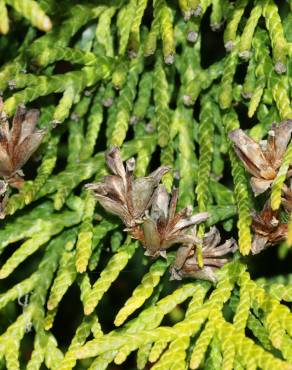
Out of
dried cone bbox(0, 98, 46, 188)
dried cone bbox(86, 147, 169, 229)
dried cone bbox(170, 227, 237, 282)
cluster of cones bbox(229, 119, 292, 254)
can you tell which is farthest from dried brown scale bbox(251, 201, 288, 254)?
dried cone bbox(0, 98, 46, 188)

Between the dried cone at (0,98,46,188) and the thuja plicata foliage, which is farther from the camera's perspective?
the dried cone at (0,98,46,188)

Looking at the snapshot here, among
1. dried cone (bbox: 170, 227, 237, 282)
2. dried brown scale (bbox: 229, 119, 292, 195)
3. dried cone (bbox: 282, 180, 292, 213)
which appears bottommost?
dried cone (bbox: 170, 227, 237, 282)

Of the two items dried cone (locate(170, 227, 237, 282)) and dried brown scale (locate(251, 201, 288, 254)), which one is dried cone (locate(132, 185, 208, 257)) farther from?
dried brown scale (locate(251, 201, 288, 254))

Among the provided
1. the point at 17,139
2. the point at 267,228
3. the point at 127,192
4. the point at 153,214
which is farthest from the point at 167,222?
the point at 17,139

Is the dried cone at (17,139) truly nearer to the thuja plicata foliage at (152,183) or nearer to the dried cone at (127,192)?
the thuja plicata foliage at (152,183)

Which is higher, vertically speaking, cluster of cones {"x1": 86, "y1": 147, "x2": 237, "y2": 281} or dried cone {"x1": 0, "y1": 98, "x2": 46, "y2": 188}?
dried cone {"x1": 0, "y1": 98, "x2": 46, "y2": 188}

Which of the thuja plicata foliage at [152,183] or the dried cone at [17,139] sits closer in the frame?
the thuja plicata foliage at [152,183]

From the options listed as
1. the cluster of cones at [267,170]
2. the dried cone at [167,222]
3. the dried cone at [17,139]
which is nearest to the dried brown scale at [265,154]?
the cluster of cones at [267,170]
